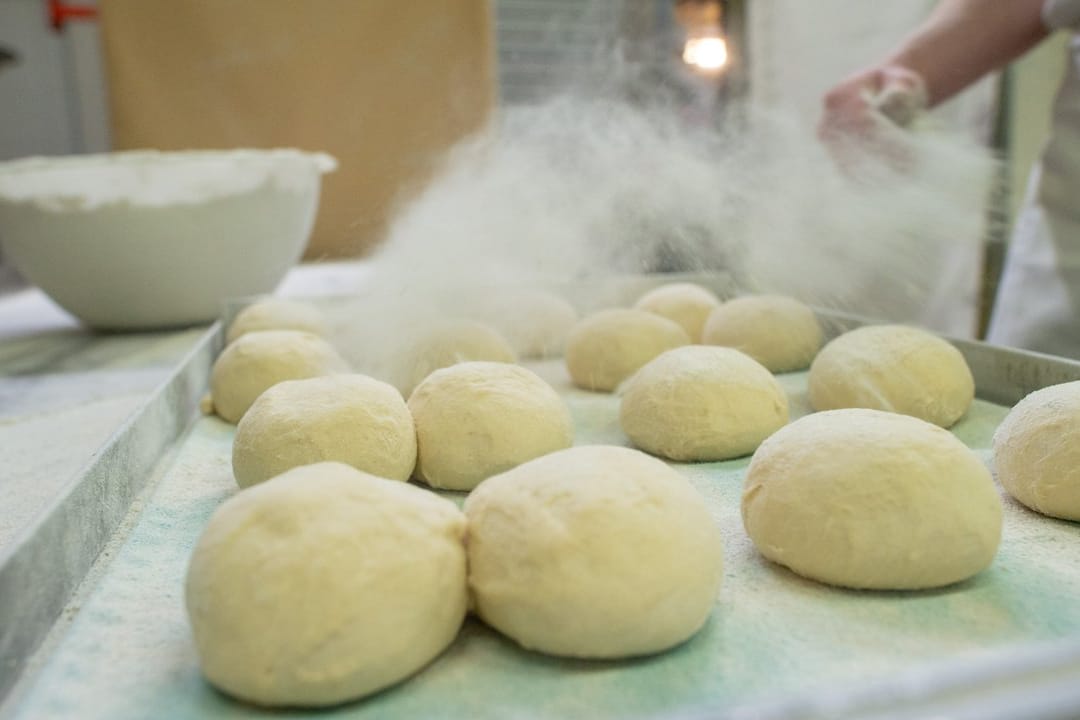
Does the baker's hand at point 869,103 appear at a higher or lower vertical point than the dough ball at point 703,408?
higher

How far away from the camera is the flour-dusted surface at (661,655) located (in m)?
0.75

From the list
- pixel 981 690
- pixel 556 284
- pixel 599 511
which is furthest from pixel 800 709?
pixel 556 284

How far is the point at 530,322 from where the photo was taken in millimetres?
2162

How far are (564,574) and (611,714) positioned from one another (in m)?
0.13

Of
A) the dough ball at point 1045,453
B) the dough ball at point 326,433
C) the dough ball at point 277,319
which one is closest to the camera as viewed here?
the dough ball at point 1045,453

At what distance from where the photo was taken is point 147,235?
2406 mm

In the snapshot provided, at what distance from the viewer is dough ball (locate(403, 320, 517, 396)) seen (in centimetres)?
175

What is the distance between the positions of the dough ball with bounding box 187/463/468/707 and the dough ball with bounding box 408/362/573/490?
0.42 m

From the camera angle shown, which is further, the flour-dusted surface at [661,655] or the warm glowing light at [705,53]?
the warm glowing light at [705,53]

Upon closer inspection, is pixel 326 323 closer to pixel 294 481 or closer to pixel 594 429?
pixel 594 429

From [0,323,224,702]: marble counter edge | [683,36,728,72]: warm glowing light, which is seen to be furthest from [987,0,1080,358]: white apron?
[0,323,224,702]: marble counter edge

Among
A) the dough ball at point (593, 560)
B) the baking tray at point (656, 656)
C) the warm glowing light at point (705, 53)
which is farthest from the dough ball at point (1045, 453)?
the warm glowing light at point (705, 53)

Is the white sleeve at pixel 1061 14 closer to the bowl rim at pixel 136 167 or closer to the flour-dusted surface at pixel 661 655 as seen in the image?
the flour-dusted surface at pixel 661 655

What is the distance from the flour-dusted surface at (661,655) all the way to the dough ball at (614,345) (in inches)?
31.9
